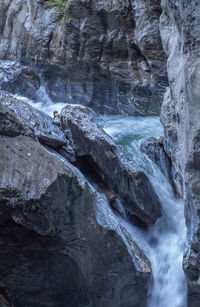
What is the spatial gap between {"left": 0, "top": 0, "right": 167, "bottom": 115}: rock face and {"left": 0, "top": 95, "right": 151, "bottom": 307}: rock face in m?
7.01

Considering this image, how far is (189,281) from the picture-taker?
12.6ft

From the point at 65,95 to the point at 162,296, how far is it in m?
9.40

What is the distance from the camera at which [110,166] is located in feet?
16.6

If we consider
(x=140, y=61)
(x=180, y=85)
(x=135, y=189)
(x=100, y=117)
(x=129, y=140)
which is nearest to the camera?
(x=180, y=85)

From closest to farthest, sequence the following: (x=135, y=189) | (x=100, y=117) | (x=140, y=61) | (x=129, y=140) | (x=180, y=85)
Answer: (x=180, y=85) → (x=135, y=189) → (x=129, y=140) → (x=140, y=61) → (x=100, y=117)

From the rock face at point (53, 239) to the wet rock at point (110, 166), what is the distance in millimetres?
1007

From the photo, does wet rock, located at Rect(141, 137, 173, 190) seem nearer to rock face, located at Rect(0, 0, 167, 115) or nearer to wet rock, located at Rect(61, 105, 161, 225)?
wet rock, located at Rect(61, 105, 161, 225)

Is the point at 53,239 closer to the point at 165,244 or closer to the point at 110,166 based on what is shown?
the point at 110,166

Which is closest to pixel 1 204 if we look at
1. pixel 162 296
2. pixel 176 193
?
pixel 162 296

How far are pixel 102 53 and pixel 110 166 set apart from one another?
6872 millimetres

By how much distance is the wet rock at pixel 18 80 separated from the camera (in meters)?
10.5

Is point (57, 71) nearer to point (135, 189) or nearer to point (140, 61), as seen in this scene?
point (140, 61)

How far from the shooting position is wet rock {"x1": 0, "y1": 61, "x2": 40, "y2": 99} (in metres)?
10.5

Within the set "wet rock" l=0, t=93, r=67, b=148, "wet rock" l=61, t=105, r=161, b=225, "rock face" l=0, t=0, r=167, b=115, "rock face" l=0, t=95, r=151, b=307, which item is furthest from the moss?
"rock face" l=0, t=0, r=167, b=115
